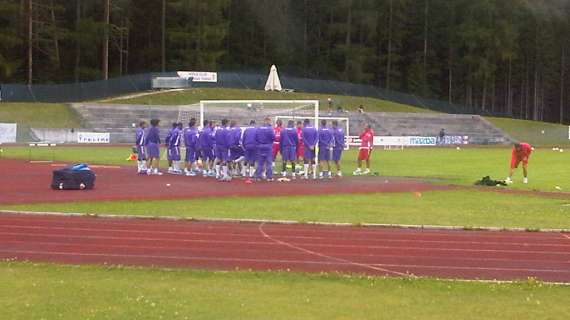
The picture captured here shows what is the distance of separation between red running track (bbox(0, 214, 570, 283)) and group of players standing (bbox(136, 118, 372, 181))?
407 inches

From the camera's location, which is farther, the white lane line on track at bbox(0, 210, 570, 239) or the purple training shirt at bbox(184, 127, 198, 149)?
the purple training shirt at bbox(184, 127, 198, 149)

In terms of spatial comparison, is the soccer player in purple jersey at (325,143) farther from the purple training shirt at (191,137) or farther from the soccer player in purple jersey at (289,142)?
the purple training shirt at (191,137)

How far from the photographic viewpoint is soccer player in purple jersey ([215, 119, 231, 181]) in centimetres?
2559

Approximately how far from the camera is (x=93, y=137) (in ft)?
180

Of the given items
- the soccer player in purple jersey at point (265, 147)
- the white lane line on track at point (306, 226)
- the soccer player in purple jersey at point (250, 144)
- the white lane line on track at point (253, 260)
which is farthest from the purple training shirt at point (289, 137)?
the white lane line on track at point (253, 260)

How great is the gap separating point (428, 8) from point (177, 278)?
92.5 metres

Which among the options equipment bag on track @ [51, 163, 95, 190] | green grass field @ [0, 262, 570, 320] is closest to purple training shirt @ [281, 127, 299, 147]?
equipment bag on track @ [51, 163, 95, 190]

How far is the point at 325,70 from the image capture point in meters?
95.2

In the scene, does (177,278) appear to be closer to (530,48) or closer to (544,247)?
(544,247)

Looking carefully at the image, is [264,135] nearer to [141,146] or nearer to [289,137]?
[289,137]

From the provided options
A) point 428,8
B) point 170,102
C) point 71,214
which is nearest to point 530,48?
point 428,8

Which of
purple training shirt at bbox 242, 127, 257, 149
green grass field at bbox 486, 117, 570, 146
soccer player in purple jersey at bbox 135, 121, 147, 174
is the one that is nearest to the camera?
purple training shirt at bbox 242, 127, 257, 149

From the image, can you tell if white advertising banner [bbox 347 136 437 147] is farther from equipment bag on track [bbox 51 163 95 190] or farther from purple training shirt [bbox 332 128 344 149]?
equipment bag on track [bbox 51 163 95 190]

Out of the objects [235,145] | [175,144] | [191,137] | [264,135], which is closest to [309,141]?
[264,135]
